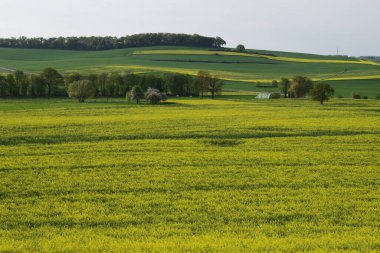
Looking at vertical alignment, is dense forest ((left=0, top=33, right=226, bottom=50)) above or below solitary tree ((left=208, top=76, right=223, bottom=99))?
above

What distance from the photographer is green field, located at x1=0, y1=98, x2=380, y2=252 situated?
44.3 feet

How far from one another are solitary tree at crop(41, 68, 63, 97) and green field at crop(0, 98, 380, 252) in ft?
158

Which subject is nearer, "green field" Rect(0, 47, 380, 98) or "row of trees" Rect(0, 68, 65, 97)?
"row of trees" Rect(0, 68, 65, 97)

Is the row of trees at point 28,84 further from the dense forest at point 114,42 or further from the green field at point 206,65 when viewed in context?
the dense forest at point 114,42

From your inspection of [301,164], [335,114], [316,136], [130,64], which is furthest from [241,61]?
[301,164]

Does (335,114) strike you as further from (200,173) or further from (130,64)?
(130,64)

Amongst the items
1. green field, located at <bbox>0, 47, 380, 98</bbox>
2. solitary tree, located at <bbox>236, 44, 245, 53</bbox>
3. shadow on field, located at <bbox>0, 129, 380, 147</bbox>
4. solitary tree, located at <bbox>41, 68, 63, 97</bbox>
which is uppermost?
solitary tree, located at <bbox>236, 44, 245, 53</bbox>

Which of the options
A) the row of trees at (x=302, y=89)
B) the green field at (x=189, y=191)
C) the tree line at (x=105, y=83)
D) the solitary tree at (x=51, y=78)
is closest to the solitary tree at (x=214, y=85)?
the tree line at (x=105, y=83)

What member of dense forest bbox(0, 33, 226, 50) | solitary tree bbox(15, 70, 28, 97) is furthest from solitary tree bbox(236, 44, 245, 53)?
solitary tree bbox(15, 70, 28, 97)

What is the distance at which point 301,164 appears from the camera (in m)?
23.4

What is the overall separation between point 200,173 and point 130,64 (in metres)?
118

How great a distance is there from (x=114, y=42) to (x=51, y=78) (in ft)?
372

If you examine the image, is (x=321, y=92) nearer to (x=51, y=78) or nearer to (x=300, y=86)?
(x=300, y=86)

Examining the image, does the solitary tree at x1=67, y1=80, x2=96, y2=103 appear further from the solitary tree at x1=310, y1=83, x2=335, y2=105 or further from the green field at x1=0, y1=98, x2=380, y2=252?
the green field at x1=0, y1=98, x2=380, y2=252
